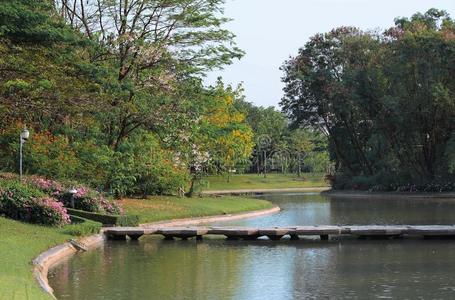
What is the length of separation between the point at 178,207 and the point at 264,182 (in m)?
54.4

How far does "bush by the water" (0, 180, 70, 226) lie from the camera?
865 inches

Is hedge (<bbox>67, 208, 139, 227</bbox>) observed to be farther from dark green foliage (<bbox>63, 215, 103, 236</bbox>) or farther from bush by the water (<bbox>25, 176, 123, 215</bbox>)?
bush by the water (<bbox>25, 176, 123, 215</bbox>)

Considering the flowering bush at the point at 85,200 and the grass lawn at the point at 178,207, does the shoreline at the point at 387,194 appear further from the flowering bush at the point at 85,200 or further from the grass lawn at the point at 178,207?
the flowering bush at the point at 85,200

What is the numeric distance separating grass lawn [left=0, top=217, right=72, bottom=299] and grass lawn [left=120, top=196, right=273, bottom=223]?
307 inches

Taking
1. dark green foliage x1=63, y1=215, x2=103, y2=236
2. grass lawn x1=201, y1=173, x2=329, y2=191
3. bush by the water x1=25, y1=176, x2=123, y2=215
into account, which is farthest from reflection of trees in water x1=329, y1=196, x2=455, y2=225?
grass lawn x1=201, y1=173, x2=329, y2=191

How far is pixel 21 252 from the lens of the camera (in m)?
16.4

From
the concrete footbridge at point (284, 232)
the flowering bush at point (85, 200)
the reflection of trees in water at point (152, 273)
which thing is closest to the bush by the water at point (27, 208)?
the reflection of trees in water at point (152, 273)

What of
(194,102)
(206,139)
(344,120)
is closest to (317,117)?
(344,120)

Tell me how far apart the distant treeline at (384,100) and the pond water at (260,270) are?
30372 millimetres

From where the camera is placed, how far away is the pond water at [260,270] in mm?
13500

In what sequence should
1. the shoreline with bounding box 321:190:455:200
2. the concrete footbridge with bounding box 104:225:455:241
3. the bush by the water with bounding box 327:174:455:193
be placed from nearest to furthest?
the concrete footbridge with bounding box 104:225:455:241 < the shoreline with bounding box 321:190:455:200 < the bush by the water with bounding box 327:174:455:193

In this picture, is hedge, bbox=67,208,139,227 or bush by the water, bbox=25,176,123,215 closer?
hedge, bbox=67,208,139,227

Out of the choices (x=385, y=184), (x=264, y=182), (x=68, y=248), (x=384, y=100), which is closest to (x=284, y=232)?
(x=68, y=248)

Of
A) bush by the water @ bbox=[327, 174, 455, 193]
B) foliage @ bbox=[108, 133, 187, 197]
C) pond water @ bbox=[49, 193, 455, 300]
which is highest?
foliage @ bbox=[108, 133, 187, 197]
